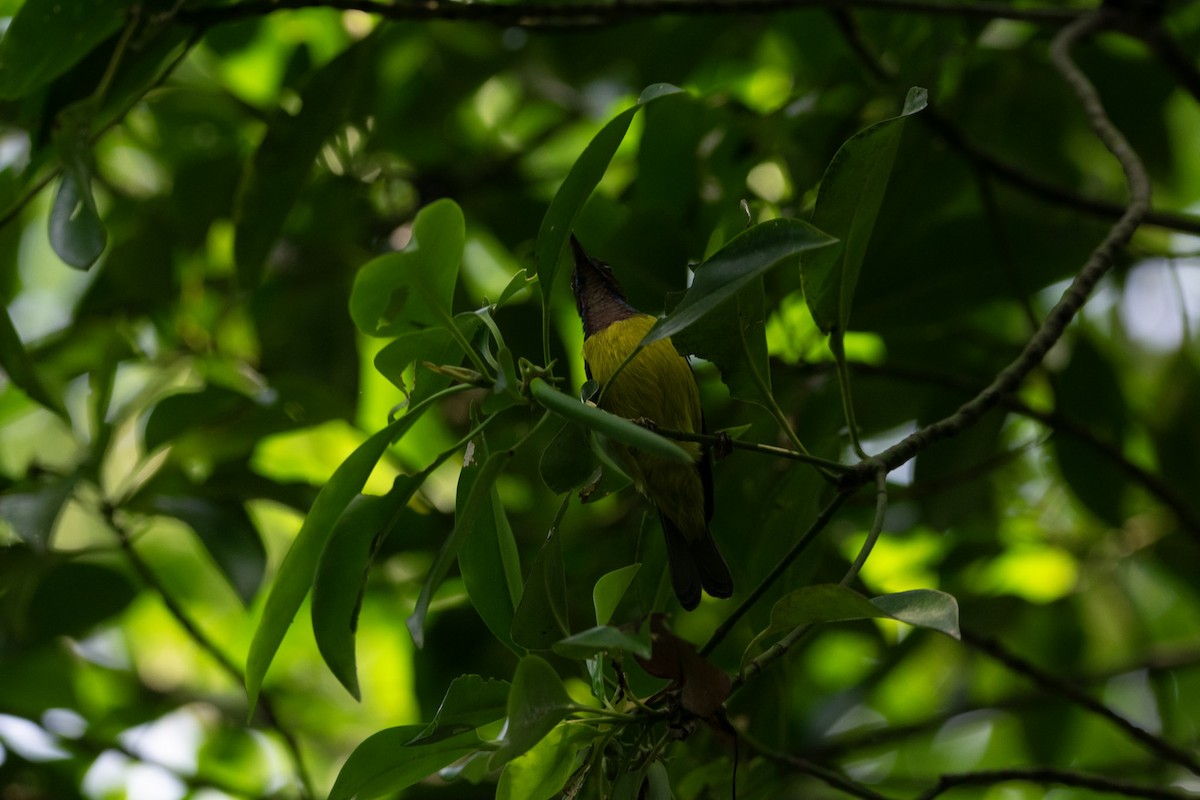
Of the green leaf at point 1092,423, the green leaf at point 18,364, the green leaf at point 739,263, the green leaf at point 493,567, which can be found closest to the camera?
the green leaf at point 739,263

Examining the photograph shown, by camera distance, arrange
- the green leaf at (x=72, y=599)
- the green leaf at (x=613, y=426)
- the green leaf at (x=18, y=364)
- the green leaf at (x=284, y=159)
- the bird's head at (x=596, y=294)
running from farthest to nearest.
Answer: the green leaf at (x=72, y=599) → the bird's head at (x=596, y=294) → the green leaf at (x=284, y=159) → the green leaf at (x=18, y=364) → the green leaf at (x=613, y=426)

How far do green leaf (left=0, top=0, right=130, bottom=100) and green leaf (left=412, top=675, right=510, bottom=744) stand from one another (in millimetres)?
1393

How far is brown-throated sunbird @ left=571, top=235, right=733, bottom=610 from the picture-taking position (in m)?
2.04

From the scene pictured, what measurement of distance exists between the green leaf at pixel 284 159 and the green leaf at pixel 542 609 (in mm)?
1224

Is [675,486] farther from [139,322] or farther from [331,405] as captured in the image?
[139,322]

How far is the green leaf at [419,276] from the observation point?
49.9 inches

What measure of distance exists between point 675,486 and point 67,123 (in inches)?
→ 48.7

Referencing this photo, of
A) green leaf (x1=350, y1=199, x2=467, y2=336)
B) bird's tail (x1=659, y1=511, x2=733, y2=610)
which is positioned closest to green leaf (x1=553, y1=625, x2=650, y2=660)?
green leaf (x1=350, y1=199, x2=467, y2=336)

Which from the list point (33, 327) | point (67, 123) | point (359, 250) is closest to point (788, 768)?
point (67, 123)

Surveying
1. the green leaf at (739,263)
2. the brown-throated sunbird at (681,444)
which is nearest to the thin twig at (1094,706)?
the brown-throated sunbird at (681,444)

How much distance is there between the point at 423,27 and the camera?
3229 millimetres

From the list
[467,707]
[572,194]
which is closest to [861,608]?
[467,707]

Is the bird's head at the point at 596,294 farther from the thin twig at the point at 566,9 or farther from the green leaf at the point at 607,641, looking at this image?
the green leaf at the point at 607,641

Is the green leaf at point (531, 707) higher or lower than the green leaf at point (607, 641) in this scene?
lower
